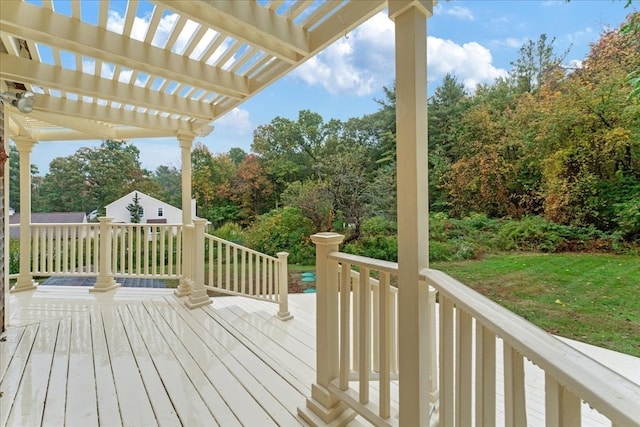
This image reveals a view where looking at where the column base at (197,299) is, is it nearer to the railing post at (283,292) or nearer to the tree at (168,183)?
the railing post at (283,292)

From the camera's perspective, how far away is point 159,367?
2236mm

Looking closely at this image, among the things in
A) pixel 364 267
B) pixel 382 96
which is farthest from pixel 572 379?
pixel 382 96

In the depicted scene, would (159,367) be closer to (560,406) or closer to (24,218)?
(560,406)

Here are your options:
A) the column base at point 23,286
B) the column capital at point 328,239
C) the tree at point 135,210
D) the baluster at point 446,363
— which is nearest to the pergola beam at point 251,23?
the column capital at point 328,239

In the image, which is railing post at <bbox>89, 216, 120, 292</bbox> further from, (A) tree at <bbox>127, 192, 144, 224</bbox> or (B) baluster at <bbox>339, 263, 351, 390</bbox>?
(B) baluster at <bbox>339, 263, 351, 390</bbox>

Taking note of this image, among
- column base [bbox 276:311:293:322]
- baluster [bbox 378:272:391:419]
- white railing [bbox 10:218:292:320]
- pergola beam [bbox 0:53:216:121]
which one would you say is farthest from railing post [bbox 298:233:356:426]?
pergola beam [bbox 0:53:216:121]

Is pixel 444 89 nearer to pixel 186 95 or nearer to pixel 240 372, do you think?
pixel 186 95

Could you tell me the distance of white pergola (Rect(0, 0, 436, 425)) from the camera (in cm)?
129

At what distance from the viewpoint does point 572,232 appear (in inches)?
103

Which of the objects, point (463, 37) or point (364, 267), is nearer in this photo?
point (364, 267)

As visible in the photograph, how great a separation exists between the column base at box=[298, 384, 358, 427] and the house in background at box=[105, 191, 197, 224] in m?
5.59

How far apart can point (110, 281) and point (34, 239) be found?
4.61ft

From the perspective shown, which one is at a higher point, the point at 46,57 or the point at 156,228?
the point at 46,57

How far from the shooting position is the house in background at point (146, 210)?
6.74 metres
